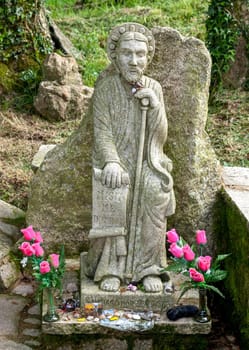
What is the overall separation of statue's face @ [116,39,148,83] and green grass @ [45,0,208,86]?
5044mm

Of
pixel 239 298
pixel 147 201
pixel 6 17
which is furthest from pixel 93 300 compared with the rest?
pixel 6 17

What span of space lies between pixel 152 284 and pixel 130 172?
2.55ft

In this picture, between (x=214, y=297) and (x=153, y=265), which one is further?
(x=214, y=297)

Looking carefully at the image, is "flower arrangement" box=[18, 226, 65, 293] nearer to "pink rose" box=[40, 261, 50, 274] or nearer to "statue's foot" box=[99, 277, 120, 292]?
"pink rose" box=[40, 261, 50, 274]

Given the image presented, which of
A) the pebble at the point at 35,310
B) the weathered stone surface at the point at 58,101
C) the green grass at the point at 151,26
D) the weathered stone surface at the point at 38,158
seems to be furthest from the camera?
the weathered stone surface at the point at 58,101

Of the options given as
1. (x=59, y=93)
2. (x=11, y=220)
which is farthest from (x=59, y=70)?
(x=11, y=220)

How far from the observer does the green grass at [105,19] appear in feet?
33.4

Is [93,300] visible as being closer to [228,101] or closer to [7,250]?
[7,250]

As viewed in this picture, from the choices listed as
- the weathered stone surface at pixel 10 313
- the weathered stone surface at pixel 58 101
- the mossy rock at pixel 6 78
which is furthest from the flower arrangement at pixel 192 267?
the mossy rock at pixel 6 78

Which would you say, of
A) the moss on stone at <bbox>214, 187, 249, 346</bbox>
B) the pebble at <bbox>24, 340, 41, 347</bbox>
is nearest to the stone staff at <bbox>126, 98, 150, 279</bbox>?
the moss on stone at <bbox>214, 187, 249, 346</bbox>

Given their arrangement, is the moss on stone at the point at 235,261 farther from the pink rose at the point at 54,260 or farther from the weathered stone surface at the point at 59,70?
the weathered stone surface at the point at 59,70

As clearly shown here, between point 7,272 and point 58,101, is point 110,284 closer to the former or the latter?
Answer: point 7,272

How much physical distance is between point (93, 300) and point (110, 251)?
350mm

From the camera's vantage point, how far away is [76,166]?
531 centimetres
